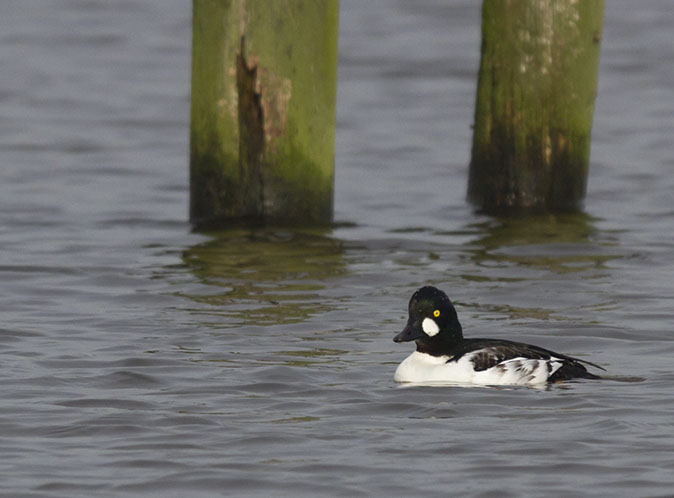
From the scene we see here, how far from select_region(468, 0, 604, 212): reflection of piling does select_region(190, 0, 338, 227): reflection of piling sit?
4.64ft

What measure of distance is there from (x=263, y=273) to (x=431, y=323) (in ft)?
8.96

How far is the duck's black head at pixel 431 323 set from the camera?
27.8 ft

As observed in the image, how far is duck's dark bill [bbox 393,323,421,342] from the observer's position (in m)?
8.45

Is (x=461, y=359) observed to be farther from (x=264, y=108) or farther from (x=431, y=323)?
(x=264, y=108)

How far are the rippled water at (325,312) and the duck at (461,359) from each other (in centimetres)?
12

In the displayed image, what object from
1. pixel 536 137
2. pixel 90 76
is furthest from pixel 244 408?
pixel 90 76

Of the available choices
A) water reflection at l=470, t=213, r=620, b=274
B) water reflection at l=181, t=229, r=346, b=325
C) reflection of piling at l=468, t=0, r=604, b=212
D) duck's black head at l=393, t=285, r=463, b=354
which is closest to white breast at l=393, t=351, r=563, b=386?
duck's black head at l=393, t=285, r=463, b=354

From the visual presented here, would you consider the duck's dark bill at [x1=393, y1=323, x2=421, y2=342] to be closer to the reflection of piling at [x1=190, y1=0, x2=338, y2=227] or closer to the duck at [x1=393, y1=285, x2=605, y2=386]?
the duck at [x1=393, y1=285, x2=605, y2=386]

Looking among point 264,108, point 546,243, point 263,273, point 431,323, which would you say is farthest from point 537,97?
point 431,323

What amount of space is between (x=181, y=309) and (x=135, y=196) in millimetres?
4815

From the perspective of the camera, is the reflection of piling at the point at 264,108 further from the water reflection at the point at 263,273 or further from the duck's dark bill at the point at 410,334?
the duck's dark bill at the point at 410,334

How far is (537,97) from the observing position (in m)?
11.8

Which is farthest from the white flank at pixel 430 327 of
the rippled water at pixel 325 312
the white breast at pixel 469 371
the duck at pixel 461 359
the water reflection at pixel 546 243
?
the water reflection at pixel 546 243

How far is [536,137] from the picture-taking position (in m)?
11.9
